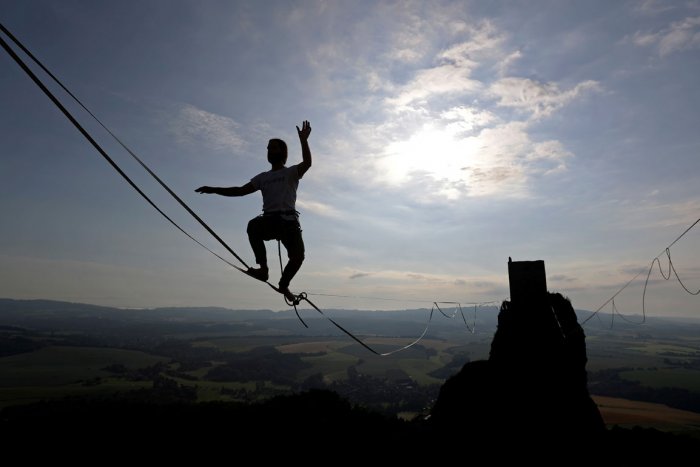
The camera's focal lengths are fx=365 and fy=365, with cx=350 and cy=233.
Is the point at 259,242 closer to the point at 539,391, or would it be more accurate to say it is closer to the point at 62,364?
the point at 539,391

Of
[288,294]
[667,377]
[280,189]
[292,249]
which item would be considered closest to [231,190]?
[280,189]

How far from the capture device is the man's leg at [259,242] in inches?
251

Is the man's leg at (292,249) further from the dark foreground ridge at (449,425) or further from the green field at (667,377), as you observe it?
the green field at (667,377)

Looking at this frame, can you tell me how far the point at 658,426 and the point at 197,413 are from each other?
248ft

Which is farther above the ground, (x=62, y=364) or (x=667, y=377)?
(x=667, y=377)

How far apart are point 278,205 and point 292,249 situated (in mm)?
820

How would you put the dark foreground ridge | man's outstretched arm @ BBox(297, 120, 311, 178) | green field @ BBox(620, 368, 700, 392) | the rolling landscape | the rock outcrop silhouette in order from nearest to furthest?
man's outstretched arm @ BBox(297, 120, 311, 178), the rock outcrop silhouette, the dark foreground ridge, the rolling landscape, green field @ BBox(620, 368, 700, 392)

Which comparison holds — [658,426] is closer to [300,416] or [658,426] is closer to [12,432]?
[300,416]

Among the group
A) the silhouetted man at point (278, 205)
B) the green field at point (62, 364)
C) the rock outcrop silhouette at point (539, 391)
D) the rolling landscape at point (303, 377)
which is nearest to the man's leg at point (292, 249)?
the silhouetted man at point (278, 205)

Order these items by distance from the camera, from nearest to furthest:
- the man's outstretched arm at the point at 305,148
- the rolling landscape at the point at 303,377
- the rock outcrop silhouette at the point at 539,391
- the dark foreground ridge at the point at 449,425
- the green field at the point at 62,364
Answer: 1. the man's outstretched arm at the point at 305,148
2. the rock outcrop silhouette at the point at 539,391
3. the dark foreground ridge at the point at 449,425
4. the rolling landscape at the point at 303,377
5. the green field at the point at 62,364

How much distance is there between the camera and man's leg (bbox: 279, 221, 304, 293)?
638 centimetres

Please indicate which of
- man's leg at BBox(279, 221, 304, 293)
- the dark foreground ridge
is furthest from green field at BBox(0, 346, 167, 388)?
man's leg at BBox(279, 221, 304, 293)

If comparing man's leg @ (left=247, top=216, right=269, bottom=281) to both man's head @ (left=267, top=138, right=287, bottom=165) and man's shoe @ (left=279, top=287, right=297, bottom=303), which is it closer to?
man's shoe @ (left=279, top=287, right=297, bottom=303)

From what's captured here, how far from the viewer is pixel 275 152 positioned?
21.6ft
